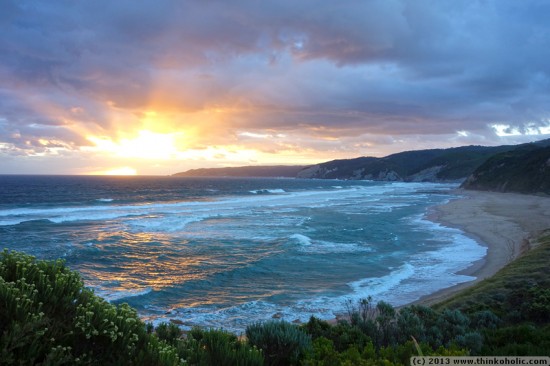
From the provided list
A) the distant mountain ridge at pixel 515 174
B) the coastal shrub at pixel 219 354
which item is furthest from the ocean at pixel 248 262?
the distant mountain ridge at pixel 515 174

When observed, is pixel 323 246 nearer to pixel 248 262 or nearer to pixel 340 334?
pixel 248 262

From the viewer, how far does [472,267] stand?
21016 mm

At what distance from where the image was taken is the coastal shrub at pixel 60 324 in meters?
3.25

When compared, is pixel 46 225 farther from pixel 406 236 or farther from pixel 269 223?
pixel 406 236

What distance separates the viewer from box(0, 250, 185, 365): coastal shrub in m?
3.25

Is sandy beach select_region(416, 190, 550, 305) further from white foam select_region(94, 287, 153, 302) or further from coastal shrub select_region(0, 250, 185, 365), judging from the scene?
coastal shrub select_region(0, 250, 185, 365)

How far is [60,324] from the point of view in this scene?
3627mm

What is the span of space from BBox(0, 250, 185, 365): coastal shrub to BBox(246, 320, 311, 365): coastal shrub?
177cm

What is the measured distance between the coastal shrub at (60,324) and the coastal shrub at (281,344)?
1.77m

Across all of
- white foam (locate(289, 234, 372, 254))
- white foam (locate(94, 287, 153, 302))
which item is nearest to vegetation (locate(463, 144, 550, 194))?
white foam (locate(289, 234, 372, 254))

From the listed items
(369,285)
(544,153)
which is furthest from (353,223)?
(544,153)

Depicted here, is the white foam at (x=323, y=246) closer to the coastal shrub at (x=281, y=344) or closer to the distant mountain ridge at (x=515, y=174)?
the coastal shrub at (x=281, y=344)

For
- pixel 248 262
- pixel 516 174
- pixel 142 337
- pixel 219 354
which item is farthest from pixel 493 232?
pixel 516 174

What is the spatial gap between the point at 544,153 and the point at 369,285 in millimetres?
86860
